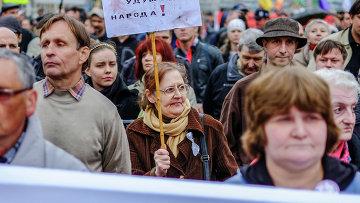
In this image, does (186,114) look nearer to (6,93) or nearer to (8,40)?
(8,40)

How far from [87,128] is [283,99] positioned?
1856mm

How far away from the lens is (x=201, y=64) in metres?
10.5

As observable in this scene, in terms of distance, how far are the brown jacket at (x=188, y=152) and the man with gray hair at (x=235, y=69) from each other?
75.9 inches

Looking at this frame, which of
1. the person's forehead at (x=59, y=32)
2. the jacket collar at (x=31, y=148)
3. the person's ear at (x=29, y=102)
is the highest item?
the person's forehead at (x=59, y=32)

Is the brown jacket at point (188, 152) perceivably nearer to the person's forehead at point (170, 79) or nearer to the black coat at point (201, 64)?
the person's forehead at point (170, 79)

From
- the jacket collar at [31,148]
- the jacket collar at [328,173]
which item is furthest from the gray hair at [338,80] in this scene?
the jacket collar at [31,148]

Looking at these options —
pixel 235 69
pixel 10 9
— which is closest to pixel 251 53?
pixel 235 69

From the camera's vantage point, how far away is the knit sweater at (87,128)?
15.1 ft

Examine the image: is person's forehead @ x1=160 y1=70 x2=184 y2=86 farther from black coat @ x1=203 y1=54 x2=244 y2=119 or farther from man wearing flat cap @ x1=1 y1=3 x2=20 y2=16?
man wearing flat cap @ x1=1 y1=3 x2=20 y2=16

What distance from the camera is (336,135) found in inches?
126

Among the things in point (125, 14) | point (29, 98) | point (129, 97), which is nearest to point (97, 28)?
point (129, 97)

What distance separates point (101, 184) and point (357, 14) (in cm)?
577

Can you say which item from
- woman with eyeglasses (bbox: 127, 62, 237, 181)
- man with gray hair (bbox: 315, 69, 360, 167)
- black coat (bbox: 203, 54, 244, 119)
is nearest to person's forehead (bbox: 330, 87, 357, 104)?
man with gray hair (bbox: 315, 69, 360, 167)

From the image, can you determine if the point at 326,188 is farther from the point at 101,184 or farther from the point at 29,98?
the point at 29,98
